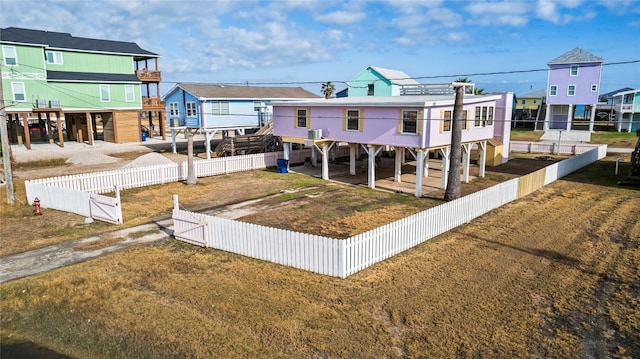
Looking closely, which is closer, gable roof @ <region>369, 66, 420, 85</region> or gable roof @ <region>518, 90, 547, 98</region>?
gable roof @ <region>369, 66, 420, 85</region>

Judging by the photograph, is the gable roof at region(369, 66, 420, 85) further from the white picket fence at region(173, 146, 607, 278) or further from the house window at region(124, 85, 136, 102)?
the white picket fence at region(173, 146, 607, 278)

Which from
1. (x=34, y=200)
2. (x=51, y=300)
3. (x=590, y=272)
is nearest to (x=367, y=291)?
(x=590, y=272)

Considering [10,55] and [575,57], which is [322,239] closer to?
[10,55]

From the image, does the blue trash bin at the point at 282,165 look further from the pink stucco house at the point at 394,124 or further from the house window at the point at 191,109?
the house window at the point at 191,109

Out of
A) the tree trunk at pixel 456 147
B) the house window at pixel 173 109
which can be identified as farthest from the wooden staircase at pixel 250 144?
the tree trunk at pixel 456 147

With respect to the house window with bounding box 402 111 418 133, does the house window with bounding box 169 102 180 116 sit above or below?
Result: above

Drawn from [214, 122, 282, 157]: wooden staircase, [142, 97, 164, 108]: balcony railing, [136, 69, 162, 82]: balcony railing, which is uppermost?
[136, 69, 162, 82]: balcony railing

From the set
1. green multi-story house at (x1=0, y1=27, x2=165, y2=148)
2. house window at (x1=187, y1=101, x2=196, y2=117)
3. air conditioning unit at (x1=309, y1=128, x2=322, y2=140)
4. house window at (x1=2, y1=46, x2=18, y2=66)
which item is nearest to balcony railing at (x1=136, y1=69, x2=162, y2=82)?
green multi-story house at (x1=0, y1=27, x2=165, y2=148)

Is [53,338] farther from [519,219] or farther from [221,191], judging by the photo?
[519,219]
